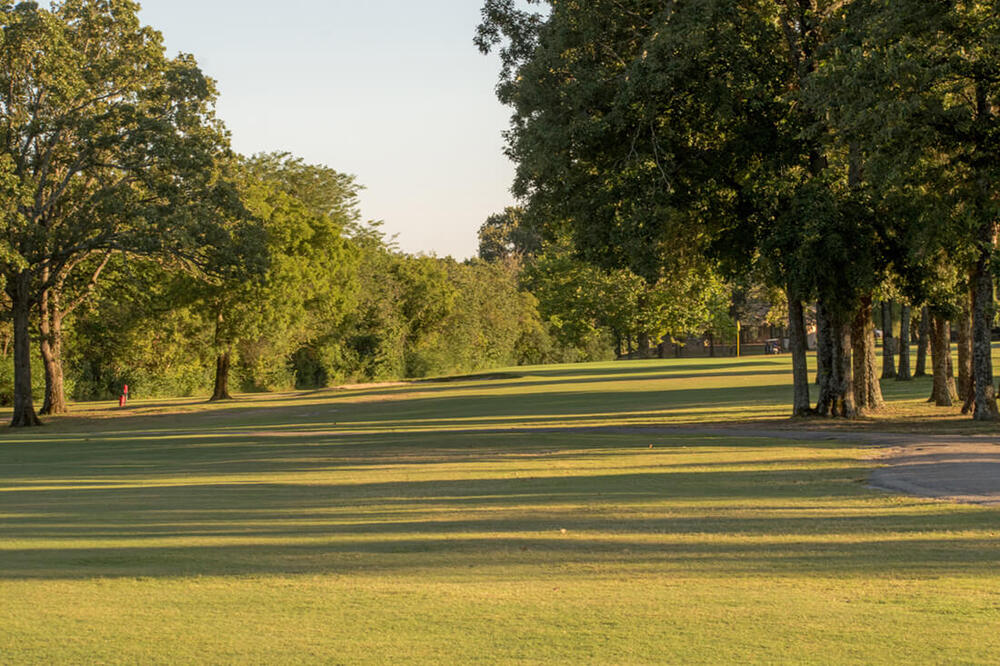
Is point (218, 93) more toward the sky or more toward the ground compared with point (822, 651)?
more toward the sky

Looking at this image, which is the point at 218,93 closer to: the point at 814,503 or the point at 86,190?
the point at 86,190

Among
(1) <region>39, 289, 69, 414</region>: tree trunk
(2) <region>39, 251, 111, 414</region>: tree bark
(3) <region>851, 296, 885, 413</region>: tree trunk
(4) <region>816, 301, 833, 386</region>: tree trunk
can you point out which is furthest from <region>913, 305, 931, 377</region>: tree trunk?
(1) <region>39, 289, 69, 414</region>: tree trunk

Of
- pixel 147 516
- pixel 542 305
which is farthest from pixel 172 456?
pixel 542 305

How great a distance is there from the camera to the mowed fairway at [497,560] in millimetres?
6262

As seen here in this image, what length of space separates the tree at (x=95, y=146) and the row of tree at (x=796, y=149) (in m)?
14.5

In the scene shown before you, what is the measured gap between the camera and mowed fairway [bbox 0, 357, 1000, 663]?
626cm

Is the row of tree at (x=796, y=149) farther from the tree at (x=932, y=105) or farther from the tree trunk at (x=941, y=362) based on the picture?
the tree trunk at (x=941, y=362)

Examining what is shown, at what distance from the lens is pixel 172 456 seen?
76.1 ft

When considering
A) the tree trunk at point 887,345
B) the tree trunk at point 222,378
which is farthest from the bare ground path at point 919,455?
the tree trunk at point 222,378

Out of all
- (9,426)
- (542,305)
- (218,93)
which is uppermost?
(218,93)

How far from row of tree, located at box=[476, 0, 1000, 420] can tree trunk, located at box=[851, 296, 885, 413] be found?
7cm

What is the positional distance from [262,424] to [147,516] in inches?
892

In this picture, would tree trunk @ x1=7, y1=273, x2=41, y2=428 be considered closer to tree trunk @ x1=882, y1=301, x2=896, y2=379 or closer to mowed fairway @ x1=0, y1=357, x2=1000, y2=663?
mowed fairway @ x1=0, y1=357, x2=1000, y2=663

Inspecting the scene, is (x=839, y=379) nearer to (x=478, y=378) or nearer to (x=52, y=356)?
(x=52, y=356)
